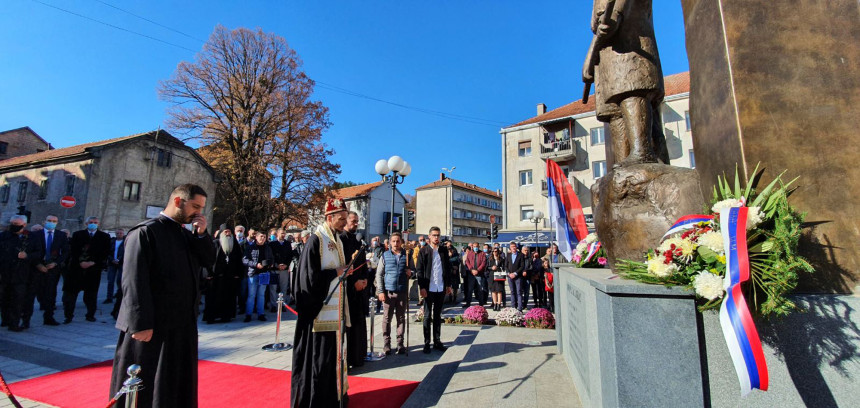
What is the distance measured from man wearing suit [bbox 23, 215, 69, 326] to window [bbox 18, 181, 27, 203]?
82.9 ft

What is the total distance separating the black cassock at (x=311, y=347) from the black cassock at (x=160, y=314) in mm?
959

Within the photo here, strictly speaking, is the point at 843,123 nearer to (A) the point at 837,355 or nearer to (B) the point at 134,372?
(A) the point at 837,355

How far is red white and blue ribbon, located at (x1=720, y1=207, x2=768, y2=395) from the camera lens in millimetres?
1930

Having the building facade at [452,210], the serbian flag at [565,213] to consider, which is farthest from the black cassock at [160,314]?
the building facade at [452,210]

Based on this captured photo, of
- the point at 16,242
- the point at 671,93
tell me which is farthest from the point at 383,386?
the point at 671,93

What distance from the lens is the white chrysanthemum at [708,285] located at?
2072 millimetres

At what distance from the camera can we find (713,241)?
225cm

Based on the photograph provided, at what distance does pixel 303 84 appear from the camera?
71.3ft

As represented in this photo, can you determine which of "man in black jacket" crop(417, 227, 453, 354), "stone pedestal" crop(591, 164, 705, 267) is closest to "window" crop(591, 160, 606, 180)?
"man in black jacket" crop(417, 227, 453, 354)

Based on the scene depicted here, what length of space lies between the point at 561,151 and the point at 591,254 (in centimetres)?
2729

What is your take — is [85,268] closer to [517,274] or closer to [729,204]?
[517,274]

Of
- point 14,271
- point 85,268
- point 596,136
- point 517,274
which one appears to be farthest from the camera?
point 596,136

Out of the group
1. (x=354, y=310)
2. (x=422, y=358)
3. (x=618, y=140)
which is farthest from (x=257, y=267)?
(x=618, y=140)

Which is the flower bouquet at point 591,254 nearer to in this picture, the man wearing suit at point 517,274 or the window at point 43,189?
the man wearing suit at point 517,274
